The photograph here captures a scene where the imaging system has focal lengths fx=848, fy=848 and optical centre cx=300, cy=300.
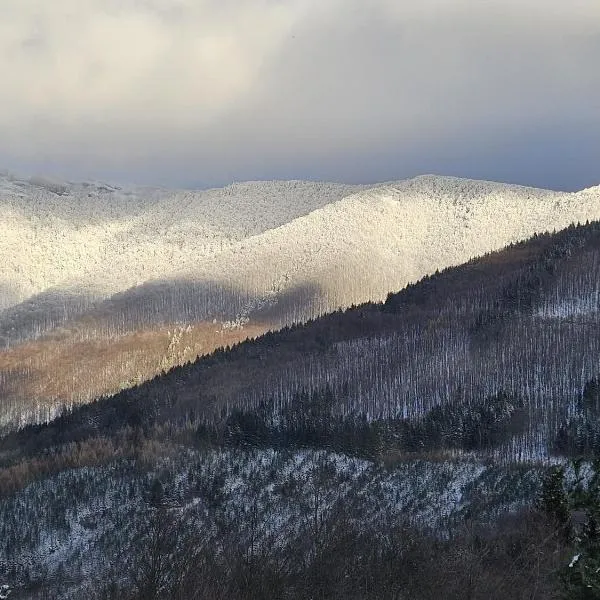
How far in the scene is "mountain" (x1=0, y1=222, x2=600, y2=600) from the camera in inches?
973

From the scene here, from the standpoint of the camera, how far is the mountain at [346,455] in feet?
81.0

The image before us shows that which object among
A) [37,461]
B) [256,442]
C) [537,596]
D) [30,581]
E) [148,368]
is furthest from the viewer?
[148,368]

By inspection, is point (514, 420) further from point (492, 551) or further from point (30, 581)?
point (492, 551)

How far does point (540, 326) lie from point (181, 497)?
257 feet

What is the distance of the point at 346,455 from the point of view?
309 feet

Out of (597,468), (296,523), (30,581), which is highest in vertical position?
(597,468)

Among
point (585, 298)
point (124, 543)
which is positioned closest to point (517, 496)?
point (124, 543)

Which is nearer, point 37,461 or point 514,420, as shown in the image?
point 37,461

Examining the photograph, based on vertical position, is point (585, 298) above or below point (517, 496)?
above

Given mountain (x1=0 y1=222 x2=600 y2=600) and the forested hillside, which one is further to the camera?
the forested hillside

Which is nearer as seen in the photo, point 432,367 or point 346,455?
point 346,455

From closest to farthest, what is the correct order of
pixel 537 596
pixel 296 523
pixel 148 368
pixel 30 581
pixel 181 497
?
1. pixel 537 596
2. pixel 296 523
3. pixel 30 581
4. pixel 181 497
5. pixel 148 368

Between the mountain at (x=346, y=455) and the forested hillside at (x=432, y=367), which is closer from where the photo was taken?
the mountain at (x=346, y=455)

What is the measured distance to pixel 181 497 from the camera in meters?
76.1
